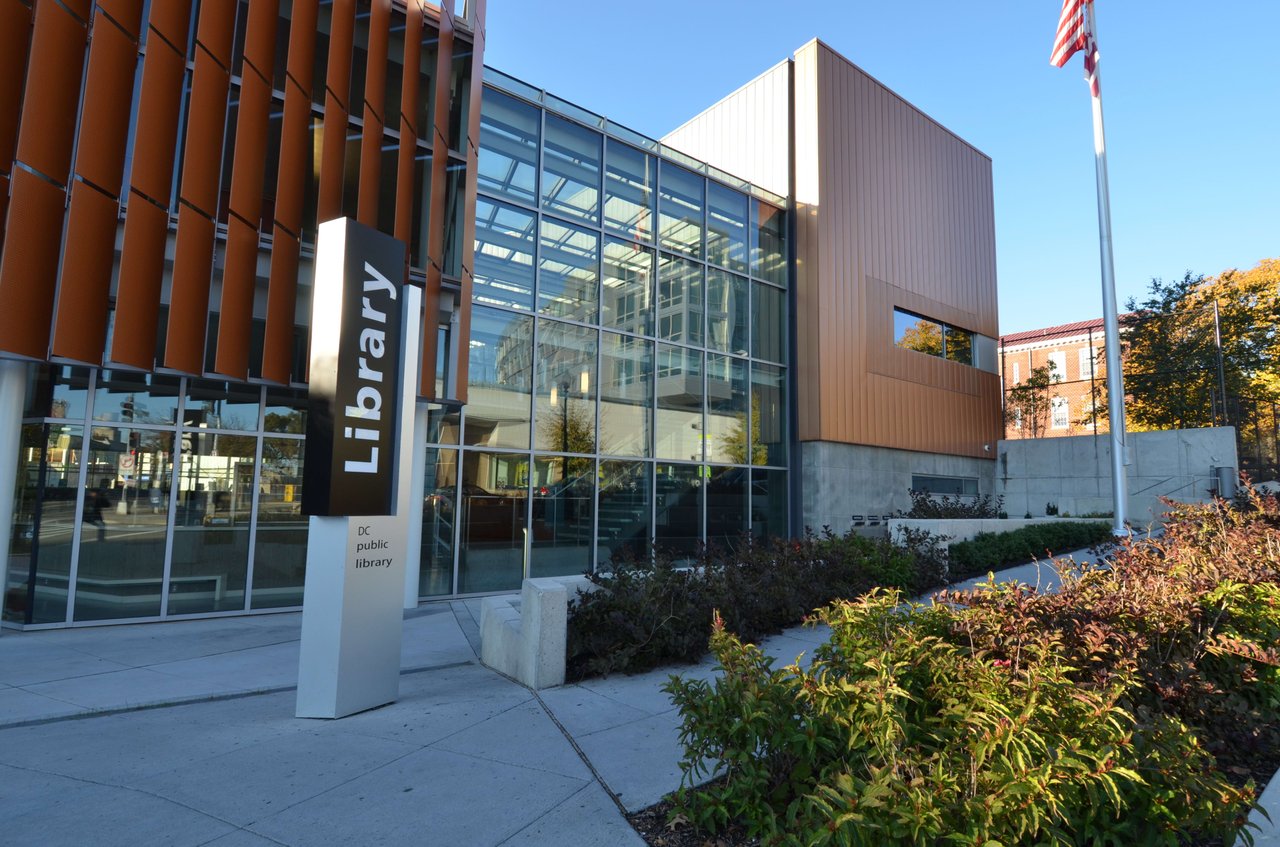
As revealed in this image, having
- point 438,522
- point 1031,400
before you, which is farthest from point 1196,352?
point 438,522

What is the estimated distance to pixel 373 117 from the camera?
36.9ft

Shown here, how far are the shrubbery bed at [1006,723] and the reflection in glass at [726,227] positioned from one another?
44.4 feet

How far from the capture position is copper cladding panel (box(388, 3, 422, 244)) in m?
11.5

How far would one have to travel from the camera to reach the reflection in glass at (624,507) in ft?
48.5

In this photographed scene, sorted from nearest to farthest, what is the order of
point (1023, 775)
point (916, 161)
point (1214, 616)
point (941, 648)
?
point (1023, 775)
point (941, 648)
point (1214, 616)
point (916, 161)

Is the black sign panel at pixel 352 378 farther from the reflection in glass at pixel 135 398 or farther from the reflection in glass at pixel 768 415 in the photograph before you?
the reflection in glass at pixel 768 415

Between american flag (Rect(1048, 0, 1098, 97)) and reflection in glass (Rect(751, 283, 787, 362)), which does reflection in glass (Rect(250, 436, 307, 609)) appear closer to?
reflection in glass (Rect(751, 283, 787, 362))

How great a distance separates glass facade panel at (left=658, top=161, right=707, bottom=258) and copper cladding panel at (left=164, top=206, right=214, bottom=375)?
9.53 meters

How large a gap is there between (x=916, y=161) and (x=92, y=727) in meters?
23.1

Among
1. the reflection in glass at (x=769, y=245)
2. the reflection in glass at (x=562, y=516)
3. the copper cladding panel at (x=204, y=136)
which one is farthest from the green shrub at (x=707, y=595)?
the reflection in glass at (x=769, y=245)

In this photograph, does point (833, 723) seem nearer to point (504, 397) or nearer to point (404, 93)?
point (504, 397)

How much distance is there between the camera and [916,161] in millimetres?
21734

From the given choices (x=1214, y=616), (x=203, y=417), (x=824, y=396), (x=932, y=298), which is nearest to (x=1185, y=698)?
(x=1214, y=616)

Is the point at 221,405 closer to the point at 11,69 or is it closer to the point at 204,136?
the point at 204,136
